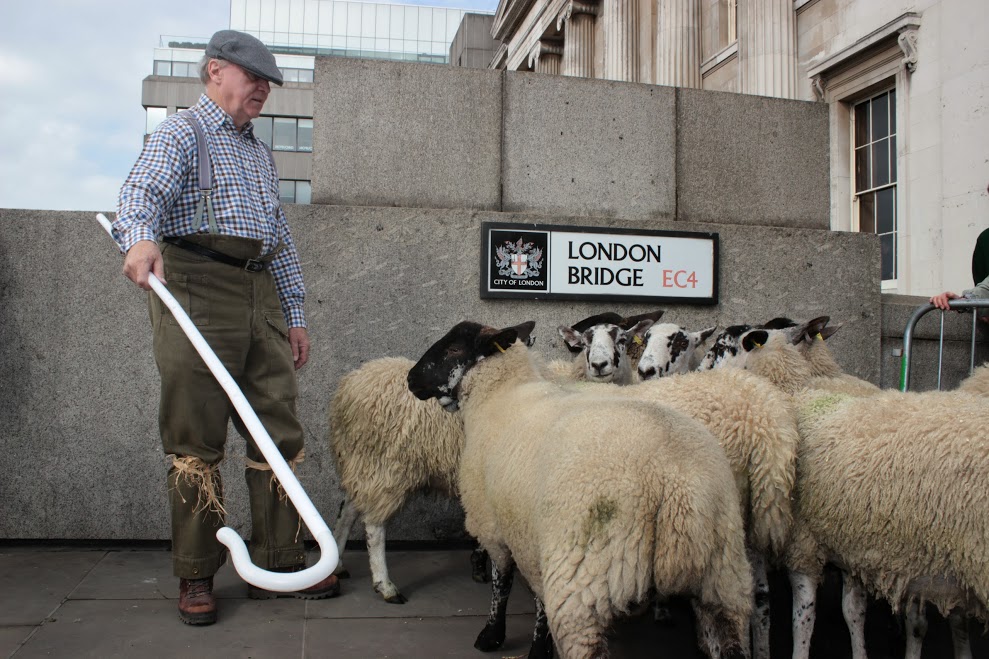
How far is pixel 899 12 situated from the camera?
11.8 metres

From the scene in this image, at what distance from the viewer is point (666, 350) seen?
14.7 ft

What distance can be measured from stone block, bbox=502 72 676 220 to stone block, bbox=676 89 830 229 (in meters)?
0.14

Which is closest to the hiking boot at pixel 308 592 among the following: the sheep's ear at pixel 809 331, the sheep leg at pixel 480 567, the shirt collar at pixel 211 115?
the sheep leg at pixel 480 567

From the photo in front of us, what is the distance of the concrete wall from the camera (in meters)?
4.50

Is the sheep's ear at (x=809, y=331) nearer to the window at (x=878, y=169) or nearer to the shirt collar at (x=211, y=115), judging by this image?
the shirt collar at (x=211, y=115)

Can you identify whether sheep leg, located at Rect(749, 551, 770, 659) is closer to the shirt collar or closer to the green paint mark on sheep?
the green paint mark on sheep

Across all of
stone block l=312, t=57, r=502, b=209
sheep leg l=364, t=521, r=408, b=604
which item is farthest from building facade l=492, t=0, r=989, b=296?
sheep leg l=364, t=521, r=408, b=604

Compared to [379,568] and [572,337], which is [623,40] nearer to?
[572,337]

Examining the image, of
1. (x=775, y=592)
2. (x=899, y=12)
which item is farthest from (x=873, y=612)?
(x=899, y=12)

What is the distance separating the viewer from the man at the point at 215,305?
10.4ft

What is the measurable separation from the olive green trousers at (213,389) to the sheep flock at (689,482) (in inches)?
23.1

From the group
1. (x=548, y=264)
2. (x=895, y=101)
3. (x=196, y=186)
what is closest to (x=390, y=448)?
(x=196, y=186)

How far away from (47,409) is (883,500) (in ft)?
13.9

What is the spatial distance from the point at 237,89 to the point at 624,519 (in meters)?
2.42
